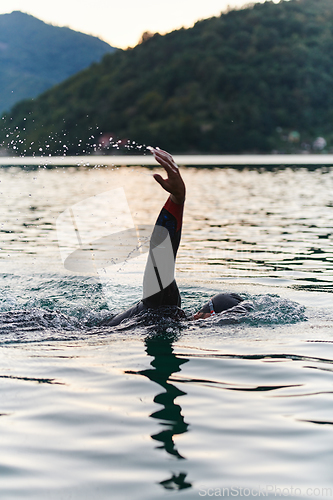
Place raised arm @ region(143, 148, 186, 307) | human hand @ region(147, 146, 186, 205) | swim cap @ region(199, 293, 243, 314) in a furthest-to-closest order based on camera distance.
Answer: swim cap @ region(199, 293, 243, 314), raised arm @ region(143, 148, 186, 307), human hand @ region(147, 146, 186, 205)

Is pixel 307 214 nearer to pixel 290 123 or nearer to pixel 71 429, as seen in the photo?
pixel 71 429

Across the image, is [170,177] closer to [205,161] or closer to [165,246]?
[165,246]

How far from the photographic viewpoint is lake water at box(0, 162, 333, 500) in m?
3.23

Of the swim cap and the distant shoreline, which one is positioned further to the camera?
the distant shoreline

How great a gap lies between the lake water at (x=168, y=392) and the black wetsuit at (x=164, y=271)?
0.25 meters

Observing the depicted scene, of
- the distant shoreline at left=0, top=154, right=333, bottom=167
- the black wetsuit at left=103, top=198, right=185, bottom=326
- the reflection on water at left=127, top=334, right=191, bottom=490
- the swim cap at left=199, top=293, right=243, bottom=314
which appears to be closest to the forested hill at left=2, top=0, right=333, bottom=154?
the distant shoreline at left=0, top=154, right=333, bottom=167

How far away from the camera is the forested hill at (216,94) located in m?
98.2

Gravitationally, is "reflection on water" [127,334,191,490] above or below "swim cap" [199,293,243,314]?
below

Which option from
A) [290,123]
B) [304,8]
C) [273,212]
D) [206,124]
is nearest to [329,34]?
[304,8]

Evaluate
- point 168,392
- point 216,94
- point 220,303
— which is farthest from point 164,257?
point 216,94

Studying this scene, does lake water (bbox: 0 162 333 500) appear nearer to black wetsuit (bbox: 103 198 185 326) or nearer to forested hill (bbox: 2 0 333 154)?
black wetsuit (bbox: 103 198 185 326)

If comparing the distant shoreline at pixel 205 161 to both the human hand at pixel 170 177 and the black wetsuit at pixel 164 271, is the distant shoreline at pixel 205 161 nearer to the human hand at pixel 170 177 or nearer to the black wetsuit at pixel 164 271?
the black wetsuit at pixel 164 271

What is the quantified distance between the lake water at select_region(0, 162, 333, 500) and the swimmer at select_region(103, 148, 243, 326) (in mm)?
271

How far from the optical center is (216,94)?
367ft
